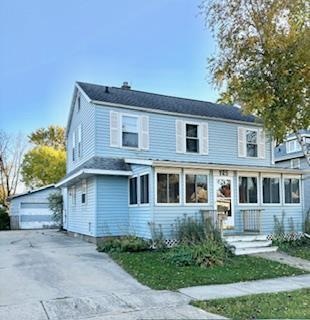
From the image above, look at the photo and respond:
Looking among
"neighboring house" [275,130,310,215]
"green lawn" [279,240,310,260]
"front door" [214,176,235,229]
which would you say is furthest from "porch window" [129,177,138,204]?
"neighboring house" [275,130,310,215]

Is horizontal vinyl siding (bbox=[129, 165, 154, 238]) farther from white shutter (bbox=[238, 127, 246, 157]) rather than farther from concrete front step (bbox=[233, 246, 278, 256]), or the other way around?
white shutter (bbox=[238, 127, 246, 157])

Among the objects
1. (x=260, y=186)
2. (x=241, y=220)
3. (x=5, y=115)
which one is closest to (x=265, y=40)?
(x=260, y=186)

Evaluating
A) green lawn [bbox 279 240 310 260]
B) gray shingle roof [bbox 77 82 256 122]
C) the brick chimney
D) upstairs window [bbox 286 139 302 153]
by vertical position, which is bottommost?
green lawn [bbox 279 240 310 260]

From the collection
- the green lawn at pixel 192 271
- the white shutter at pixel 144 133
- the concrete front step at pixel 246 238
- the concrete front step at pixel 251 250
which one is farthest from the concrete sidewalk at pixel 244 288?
the white shutter at pixel 144 133

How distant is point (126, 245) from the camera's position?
13.5 metres

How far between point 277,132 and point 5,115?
2842 cm

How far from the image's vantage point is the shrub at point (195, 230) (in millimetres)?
13125

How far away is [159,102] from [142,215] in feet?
21.6

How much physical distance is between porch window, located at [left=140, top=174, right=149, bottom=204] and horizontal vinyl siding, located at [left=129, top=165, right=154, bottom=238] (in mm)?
189

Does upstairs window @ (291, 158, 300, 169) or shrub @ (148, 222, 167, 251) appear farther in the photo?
upstairs window @ (291, 158, 300, 169)

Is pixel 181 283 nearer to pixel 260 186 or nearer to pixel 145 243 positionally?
pixel 145 243

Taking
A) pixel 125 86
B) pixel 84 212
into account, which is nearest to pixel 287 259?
pixel 84 212

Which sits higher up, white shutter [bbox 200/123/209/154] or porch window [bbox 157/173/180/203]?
white shutter [bbox 200/123/209/154]

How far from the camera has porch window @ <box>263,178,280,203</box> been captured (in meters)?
16.5
